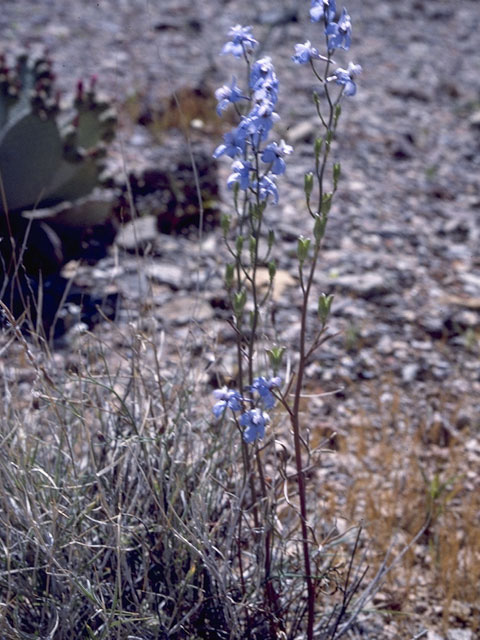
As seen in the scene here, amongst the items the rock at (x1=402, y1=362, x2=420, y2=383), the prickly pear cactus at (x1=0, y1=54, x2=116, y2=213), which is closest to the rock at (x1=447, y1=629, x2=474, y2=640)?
the rock at (x1=402, y1=362, x2=420, y2=383)

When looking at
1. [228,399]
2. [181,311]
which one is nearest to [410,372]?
[181,311]

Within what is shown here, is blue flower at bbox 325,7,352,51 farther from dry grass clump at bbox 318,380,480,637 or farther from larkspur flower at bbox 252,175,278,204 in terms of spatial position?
dry grass clump at bbox 318,380,480,637

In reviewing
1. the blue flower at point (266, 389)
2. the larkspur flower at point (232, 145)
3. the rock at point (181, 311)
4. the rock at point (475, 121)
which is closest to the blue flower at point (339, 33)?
the larkspur flower at point (232, 145)

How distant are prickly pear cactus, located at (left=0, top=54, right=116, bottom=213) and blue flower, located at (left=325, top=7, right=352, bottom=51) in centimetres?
206

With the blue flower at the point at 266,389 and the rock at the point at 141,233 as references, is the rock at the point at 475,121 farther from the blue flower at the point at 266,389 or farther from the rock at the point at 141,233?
the blue flower at the point at 266,389

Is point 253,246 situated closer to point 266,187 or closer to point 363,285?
point 266,187

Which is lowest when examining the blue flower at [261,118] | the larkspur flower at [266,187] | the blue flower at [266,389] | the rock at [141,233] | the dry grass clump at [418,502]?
the dry grass clump at [418,502]

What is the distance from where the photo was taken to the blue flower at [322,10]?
1.52 metres

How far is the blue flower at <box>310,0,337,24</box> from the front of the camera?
59.7 inches

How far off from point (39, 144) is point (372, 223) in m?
1.85

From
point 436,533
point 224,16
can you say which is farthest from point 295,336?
point 224,16

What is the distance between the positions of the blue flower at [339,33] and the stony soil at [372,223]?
558 millimetres

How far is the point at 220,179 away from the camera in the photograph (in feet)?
14.1

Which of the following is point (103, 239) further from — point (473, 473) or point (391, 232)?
point (473, 473)
